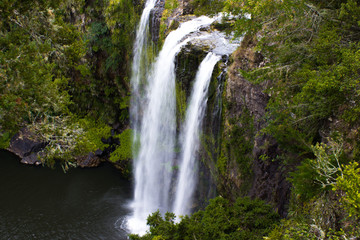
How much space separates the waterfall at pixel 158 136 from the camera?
13172 millimetres

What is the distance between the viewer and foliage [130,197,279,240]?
5.87 meters

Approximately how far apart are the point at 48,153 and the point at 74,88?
15539 millimetres

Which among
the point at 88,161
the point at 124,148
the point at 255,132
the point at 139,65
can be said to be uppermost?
the point at 139,65

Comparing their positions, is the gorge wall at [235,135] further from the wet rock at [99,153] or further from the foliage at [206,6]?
the wet rock at [99,153]

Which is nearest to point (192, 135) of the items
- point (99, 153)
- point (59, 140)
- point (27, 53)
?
point (59, 140)

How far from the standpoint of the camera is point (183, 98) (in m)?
12.3

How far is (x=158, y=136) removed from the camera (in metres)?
14.9

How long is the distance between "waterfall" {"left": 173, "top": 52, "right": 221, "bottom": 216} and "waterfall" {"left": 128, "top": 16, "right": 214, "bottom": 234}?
1.52 m

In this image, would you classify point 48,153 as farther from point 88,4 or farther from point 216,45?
point 88,4

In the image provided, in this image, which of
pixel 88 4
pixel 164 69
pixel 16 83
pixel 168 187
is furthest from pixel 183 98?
pixel 88 4

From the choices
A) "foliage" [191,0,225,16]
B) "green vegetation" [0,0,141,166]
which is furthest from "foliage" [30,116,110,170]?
"foliage" [191,0,225,16]

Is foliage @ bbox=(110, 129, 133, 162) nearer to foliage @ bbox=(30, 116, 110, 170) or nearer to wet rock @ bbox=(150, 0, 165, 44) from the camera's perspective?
wet rock @ bbox=(150, 0, 165, 44)

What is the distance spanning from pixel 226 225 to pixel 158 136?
9152 mm

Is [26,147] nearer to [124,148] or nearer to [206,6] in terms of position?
[124,148]
